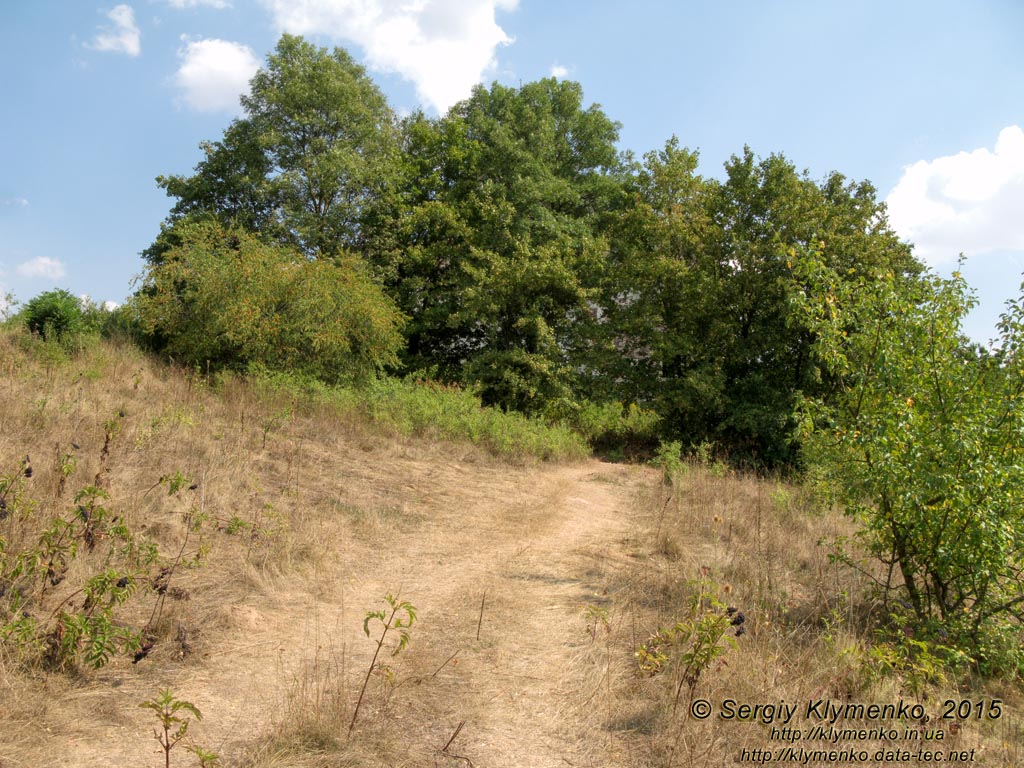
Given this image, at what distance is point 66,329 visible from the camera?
14812mm

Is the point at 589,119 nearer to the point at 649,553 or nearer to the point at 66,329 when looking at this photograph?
the point at 66,329

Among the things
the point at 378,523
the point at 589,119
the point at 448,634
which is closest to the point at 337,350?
the point at 378,523

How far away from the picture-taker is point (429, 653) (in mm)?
4715

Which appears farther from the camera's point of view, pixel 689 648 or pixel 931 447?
pixel 931 447

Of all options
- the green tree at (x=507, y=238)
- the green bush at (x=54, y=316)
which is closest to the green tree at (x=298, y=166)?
the green tree at (x=507, y=238)

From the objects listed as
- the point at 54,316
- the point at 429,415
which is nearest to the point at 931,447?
the point at 429,415

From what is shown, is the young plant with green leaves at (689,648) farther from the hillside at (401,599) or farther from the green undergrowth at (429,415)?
the green undergrowth at (429,415)

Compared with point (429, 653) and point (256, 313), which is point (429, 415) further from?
point (429, 653)

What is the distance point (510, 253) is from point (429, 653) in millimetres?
21261

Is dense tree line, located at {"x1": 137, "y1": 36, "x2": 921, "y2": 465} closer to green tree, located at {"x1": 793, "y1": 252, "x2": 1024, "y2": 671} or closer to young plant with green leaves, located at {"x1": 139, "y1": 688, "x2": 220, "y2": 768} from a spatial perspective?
green tree, located at {"x1": 793, "y1": 252, "x2": 1024, "y2": 671}

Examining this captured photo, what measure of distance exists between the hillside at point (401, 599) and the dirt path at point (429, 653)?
0.02 metres

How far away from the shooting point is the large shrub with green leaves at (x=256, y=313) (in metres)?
15.5

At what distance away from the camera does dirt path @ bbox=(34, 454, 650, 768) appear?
361 centimetres

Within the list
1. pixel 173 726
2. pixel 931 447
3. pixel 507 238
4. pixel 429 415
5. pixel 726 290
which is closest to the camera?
pixel 173 726
